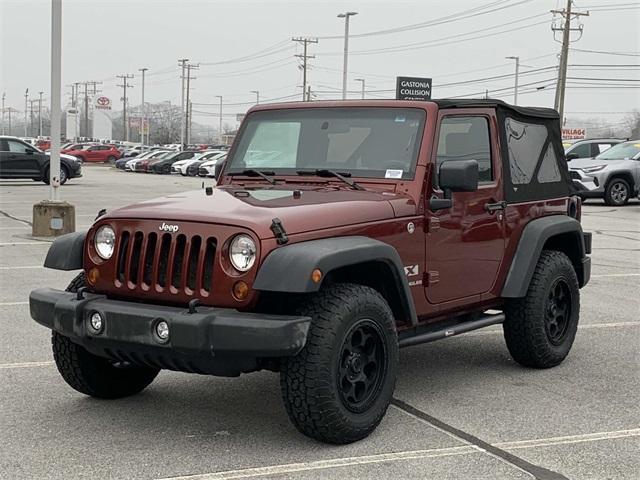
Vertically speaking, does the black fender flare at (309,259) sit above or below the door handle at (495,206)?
below

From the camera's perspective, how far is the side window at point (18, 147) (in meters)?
29.8

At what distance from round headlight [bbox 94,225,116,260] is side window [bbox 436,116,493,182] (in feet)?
6.74

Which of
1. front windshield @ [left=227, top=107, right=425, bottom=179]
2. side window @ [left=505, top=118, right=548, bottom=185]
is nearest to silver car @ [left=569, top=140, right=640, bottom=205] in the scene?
side window @ [left=505, top=118, right=548, bottom=185]

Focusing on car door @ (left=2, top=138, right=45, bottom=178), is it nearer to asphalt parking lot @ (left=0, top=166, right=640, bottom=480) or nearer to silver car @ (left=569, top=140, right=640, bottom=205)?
silver car @ (left=569, top=140, right=640, bottom=205)

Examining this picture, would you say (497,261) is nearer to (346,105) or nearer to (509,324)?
(509,324)

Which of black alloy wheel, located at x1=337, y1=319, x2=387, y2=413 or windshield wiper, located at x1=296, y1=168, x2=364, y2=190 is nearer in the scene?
black alloy wheel, located at x1=337, y1=319, x2=387, y2=413

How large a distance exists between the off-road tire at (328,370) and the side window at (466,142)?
131cm

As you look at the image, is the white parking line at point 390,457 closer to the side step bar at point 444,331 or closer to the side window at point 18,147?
the side step bar at point 444,331

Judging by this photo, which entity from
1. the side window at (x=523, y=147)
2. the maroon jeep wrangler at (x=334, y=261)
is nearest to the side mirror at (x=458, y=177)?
the maroon jeep wrangler at (x=334, y=261)

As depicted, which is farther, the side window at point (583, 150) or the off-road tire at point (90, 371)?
the side window at point (583, 150)

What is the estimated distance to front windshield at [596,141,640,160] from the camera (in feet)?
74.7

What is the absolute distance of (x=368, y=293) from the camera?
4.66 metres

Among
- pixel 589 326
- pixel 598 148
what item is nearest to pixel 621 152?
pixel 598 148

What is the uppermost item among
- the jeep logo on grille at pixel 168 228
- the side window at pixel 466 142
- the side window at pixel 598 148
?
the side window at pixel 598 148
